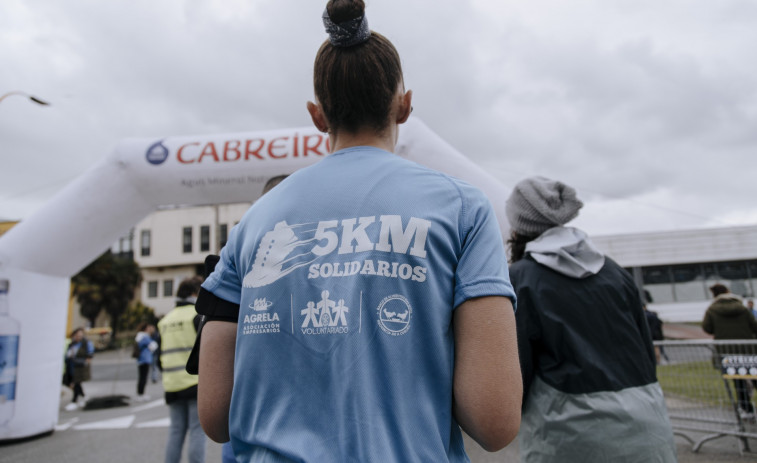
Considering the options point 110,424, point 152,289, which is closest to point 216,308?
point 110,424

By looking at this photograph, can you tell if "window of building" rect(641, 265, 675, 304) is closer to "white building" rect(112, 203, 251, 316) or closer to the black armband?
the black armband

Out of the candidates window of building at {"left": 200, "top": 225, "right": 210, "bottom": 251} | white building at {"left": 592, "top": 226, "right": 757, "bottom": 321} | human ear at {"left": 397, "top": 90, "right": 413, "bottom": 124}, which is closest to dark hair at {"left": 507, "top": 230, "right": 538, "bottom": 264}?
human ear at {"left": 397, "top": 90, "right": 413, "bottom": 124}

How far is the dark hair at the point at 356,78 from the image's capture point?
3.62ft

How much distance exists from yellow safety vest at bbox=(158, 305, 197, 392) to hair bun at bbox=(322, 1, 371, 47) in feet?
12.6

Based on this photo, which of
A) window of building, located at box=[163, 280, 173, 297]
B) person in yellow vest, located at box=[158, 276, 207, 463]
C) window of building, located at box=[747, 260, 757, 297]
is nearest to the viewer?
person in yellow vest, located at box=[158, 276, 207, 463]

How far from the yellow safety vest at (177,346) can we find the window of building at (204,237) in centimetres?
4004

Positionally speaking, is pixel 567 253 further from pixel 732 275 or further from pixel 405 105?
pixel 732 275

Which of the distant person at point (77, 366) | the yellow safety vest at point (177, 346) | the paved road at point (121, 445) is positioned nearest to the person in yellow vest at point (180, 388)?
the yellow safety vest at point (177, 346)

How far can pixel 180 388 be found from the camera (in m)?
4.36

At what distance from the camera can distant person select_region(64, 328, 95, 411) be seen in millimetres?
10609

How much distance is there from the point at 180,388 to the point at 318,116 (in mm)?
3804

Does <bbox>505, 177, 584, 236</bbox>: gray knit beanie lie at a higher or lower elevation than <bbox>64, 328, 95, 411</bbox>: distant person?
higher

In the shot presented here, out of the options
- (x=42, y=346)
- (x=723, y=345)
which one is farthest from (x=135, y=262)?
(x=723, y=345)

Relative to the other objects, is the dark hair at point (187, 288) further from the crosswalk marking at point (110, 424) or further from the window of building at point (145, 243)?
the window of building at point (145, 243)
